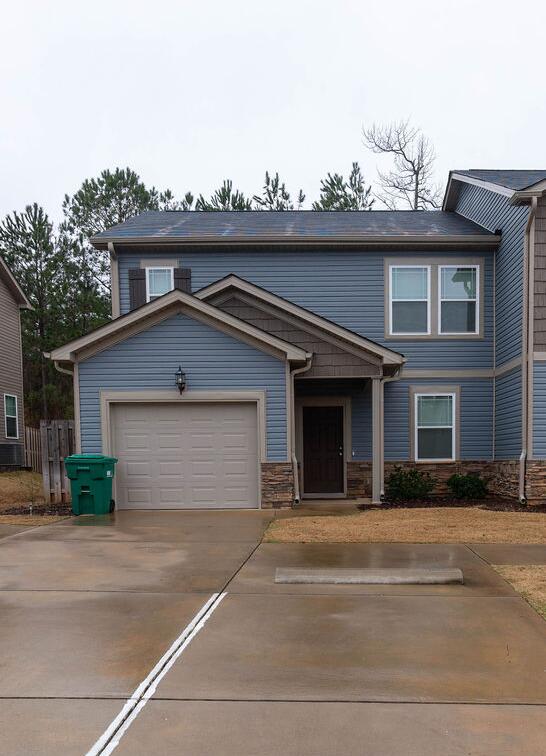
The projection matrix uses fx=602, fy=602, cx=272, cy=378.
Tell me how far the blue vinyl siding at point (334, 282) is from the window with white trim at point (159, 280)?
1.03 ft

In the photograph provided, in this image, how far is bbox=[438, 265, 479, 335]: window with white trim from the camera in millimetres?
13406

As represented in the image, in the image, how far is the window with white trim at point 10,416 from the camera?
1989 cm

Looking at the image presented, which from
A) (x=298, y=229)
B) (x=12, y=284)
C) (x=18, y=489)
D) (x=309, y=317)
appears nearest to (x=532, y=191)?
(x=309, y=317)

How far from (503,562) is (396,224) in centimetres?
978

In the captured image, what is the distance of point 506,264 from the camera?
12.6 m

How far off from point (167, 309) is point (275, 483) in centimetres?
370

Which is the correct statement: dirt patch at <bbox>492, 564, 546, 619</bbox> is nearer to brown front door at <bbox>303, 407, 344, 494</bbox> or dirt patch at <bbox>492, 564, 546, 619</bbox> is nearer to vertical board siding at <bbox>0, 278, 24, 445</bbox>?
brown front door at <bbox>303, 407, 344, 494</bbox>

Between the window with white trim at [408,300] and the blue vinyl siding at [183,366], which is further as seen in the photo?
the window with white trim at [408,300]

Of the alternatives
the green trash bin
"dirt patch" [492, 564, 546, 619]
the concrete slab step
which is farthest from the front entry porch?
the concrete slab step

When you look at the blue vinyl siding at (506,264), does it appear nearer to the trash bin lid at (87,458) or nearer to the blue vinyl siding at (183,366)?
the blue vinyl siding at (183,366)

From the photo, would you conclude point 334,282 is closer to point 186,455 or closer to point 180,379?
point 180,379

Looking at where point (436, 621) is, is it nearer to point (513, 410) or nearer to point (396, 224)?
point (513, 410)

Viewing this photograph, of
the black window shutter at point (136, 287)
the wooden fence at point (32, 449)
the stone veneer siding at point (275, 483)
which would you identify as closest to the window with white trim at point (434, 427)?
the stone veneer siding at point (275, 483)

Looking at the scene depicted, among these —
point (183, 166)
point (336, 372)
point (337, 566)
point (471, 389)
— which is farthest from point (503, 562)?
point (183, 166)
